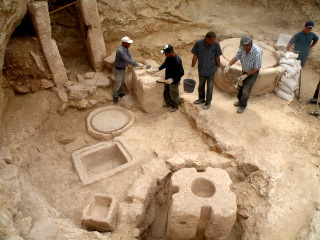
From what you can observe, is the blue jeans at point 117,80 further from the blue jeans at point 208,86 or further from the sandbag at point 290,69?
the sandbag at point 290,69

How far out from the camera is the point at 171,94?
19.9 ft

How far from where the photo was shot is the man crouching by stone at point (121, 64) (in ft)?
19.2

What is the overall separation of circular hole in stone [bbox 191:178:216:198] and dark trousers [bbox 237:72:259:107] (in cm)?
256

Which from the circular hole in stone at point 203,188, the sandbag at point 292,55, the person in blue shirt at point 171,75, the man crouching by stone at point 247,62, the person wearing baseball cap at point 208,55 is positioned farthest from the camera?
the sandbag at point 292,55

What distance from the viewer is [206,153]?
526 cm

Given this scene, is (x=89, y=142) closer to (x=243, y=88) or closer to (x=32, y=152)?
(x=32, y=152)

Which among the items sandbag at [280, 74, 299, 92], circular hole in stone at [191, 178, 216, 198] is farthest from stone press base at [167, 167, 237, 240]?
sandbag at [280, 74, 299, 92]

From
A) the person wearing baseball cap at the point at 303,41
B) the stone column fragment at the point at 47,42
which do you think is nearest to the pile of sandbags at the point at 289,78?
the person wearing baseball cap at the point at 303,41

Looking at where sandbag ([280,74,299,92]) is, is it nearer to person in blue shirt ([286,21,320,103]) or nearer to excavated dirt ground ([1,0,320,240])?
excavated dirt ground ([1,0,320,240])

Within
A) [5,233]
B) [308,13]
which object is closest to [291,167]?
[5,233]

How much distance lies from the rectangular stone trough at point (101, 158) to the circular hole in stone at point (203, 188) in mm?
1544

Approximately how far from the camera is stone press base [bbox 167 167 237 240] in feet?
11.7

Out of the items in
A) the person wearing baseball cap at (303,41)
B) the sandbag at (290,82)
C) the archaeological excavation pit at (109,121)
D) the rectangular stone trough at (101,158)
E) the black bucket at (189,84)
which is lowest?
the rectangular stone trough at (101,158)

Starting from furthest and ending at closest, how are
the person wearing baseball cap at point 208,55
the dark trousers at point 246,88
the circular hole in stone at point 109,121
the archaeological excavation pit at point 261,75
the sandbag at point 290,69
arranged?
the sandbag at point 290,69 < the archaeological excavation pit at point 261,75 < the circular hole in stone at point 109,121 < the dark trousers at point 246,88 < the person wearing baseball cap at point 208,55
